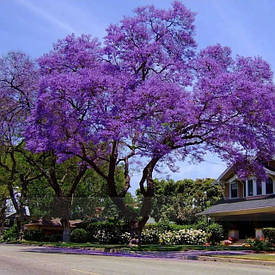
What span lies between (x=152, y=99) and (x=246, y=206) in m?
16.1

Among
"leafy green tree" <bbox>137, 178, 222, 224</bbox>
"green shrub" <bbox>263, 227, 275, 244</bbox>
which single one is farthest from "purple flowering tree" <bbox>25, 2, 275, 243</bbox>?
"leafy green tree" <bbox>137, 178, 222, 224</bbox>

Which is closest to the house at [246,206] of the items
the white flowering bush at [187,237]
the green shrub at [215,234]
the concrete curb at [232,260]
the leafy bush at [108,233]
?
the green shrub at [215,234]

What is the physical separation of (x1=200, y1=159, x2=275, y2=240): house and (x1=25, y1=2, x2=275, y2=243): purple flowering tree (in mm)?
9018

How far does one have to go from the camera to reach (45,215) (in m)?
55.8

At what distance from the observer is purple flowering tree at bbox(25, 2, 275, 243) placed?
955 inches

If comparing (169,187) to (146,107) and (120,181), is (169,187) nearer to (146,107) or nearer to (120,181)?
(120,181)

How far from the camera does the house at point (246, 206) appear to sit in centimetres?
3593

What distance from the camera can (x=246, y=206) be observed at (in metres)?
36.4

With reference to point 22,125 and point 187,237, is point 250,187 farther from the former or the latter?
point 22,125

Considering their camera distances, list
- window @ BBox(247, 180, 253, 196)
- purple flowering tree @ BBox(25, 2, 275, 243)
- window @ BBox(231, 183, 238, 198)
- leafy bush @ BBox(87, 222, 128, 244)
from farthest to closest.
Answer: window @ BBox(231, 183, 238, 198) < leafy bush @ BBox(87, 222, 128, 244) < window @ BBox(247, 180, 253, 196) < purple flowering tree @ BBox(25, 2, 275, 243)

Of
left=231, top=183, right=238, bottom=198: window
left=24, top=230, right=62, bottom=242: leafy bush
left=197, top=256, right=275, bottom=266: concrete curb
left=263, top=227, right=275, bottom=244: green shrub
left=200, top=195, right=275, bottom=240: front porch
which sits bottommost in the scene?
left=197, top=256, right=275, bottom=266: concrete curb

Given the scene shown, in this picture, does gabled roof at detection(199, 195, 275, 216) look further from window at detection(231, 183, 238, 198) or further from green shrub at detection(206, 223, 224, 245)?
green shrub at detection(206, 223, 224, 245)

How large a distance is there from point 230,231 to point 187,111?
18.9 metres

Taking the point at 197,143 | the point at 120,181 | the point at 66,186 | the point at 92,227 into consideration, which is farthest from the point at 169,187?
the point at 197,143
